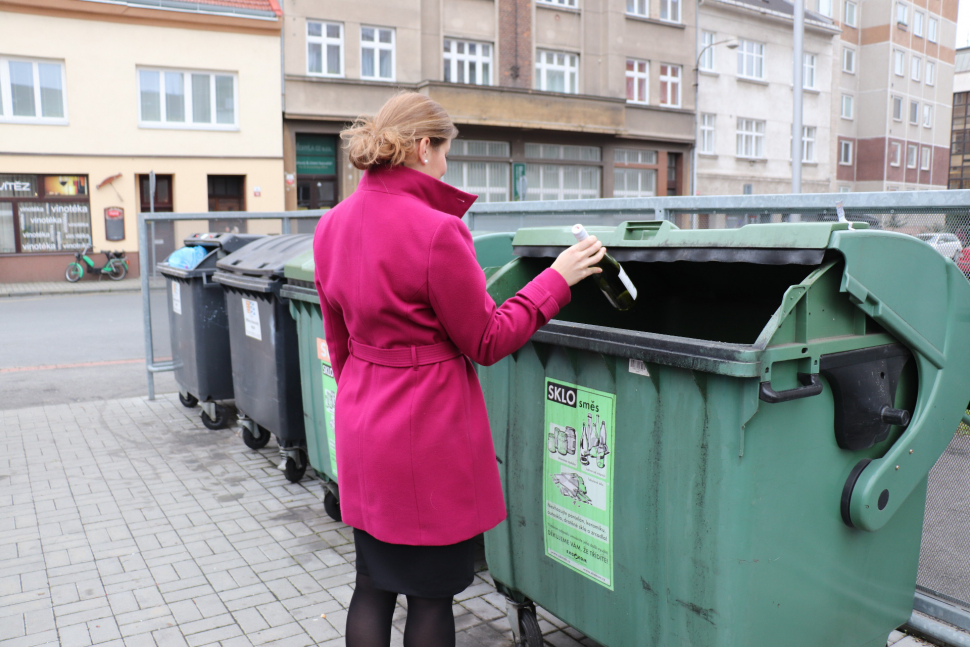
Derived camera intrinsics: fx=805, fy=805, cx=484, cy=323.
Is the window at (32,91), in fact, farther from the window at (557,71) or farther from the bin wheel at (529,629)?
the bin wheel at (529,629)

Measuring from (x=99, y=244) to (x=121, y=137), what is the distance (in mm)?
2885

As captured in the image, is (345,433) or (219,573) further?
(219,573)

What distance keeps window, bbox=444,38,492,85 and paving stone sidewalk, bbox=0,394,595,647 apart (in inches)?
880

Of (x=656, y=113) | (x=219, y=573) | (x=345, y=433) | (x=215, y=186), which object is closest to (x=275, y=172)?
(x=215, y=186)

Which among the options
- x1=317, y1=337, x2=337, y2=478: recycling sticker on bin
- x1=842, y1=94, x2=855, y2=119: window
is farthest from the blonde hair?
x1=842, y1=94, x2=855, y2=119: window

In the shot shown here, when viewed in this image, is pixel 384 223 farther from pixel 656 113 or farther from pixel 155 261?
pixel 656 113

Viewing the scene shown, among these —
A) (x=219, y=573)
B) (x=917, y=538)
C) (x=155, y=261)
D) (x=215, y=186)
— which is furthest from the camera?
(x=215, y=186)

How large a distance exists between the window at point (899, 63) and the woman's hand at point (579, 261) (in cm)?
5012

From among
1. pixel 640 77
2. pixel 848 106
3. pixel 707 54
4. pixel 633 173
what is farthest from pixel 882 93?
pixel 633 173

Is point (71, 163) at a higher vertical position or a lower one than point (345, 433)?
higher

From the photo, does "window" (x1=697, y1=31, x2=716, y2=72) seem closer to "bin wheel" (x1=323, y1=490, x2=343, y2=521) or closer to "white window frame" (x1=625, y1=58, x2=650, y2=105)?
"white window frame" (x1=625, y1=58, x2=650, y2=105)

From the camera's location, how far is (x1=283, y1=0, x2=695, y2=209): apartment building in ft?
78.2

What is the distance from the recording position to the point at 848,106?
43.5 m

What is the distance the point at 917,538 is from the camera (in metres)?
2.67
